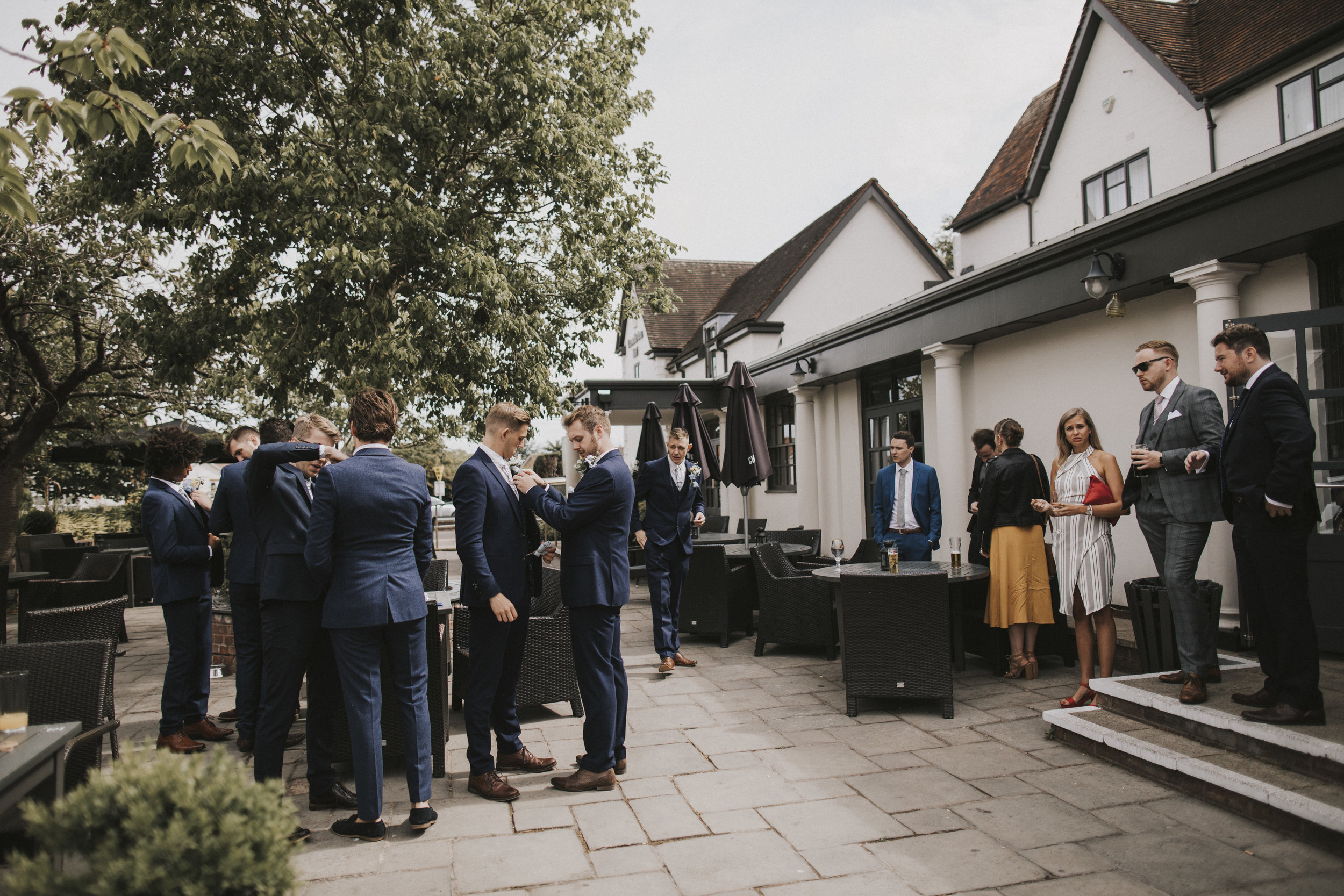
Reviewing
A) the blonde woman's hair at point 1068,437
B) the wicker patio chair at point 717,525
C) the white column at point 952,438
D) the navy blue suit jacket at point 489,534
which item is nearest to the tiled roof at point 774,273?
the wicker patio chair at point 717,525

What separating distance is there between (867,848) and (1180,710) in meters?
2.03

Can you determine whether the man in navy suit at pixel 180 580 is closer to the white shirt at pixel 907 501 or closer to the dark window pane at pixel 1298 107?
the white shirt at pixel 907 501

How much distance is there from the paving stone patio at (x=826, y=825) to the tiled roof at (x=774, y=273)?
15760 mm

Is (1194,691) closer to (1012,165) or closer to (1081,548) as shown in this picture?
(1081,548)

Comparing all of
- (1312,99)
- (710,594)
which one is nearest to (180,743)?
(710,594)

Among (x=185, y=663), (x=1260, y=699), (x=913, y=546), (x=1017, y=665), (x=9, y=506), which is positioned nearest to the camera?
(x=1260, y=699)

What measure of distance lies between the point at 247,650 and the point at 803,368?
9228mm

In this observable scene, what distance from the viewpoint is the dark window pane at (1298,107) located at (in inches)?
394

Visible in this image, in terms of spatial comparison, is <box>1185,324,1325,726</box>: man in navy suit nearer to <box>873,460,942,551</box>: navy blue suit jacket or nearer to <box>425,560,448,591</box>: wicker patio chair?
<box>873,460,942,551</box>: navy blue suit jacket

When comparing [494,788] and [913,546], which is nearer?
[494,788]

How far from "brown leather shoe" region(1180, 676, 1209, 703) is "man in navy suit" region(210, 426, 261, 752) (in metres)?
4.89

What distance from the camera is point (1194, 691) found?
422cm

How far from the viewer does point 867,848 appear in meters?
3.27

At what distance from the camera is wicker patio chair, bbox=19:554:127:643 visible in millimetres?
7664
